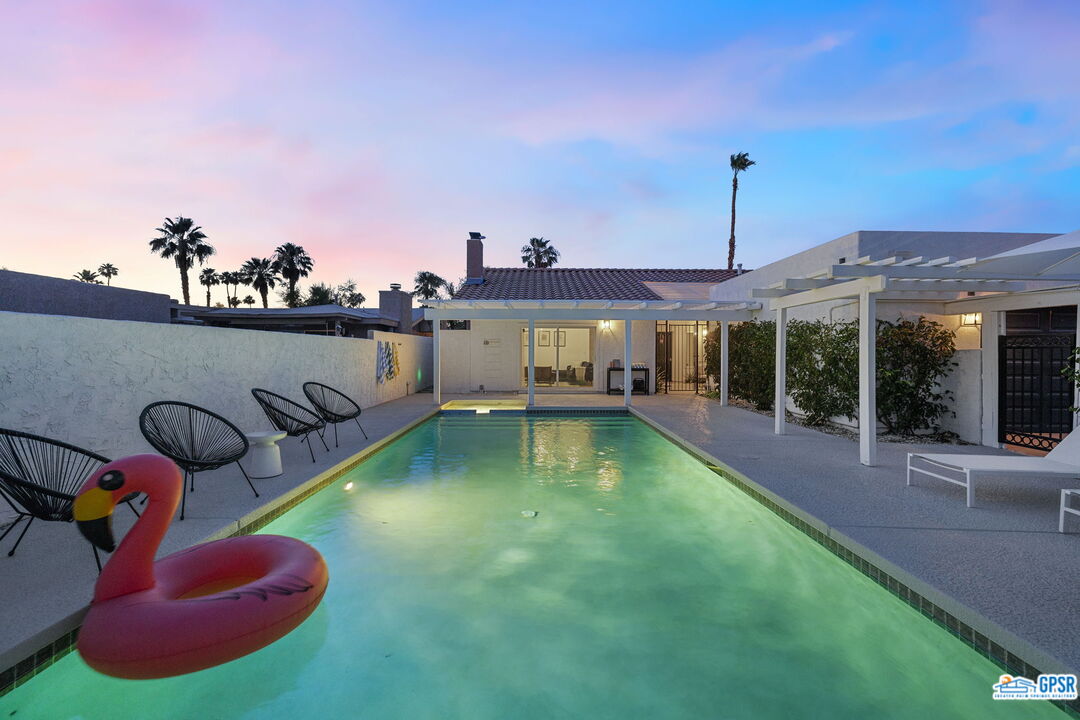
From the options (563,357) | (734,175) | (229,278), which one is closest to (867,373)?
(563,357)

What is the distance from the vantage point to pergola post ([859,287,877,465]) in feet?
17.3

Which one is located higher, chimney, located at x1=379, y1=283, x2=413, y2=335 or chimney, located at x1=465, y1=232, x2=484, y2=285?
chimney, located at x1=465, y1=232, x2=484, y2=285

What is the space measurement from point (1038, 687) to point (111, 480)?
13.6 feet

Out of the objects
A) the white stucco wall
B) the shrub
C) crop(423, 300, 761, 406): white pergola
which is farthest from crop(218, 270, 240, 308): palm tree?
the shrub

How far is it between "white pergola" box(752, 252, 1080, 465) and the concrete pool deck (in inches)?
36.9

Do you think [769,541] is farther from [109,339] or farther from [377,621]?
[109,339]

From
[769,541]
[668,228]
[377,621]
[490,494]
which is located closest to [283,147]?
[490,494]

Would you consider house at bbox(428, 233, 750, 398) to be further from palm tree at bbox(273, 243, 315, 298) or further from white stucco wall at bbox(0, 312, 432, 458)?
palm tree at bbox(273, 243, 315, 298)

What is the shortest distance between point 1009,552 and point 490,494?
13.4 feet

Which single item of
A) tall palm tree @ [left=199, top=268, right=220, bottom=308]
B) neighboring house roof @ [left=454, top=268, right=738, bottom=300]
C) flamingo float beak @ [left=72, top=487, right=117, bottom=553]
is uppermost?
tall palm tree @ [left=199, top=268, right=220, bottom=308]

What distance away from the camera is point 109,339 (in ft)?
14.7

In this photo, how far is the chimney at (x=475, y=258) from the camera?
15.0 metres

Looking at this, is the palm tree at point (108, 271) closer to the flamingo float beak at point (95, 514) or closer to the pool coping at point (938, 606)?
the flamingo float beak at point (95, 514)

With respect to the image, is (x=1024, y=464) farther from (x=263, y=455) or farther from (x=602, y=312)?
(x=602, y=312)
